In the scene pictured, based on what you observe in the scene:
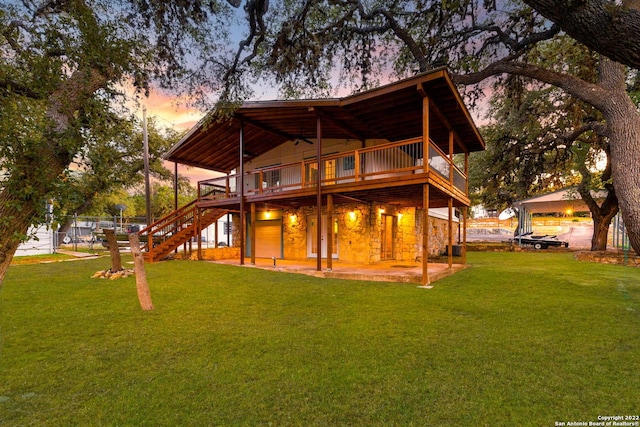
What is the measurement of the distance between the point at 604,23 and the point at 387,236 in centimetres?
1135

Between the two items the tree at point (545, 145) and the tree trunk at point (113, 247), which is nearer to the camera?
the tree trunk at point (113, 247)

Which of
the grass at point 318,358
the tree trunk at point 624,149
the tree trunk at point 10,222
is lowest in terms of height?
the grass at point 318,358

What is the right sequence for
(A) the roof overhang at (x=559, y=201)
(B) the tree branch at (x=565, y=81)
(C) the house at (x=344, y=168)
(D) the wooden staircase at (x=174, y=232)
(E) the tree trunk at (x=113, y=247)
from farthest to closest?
1. (A) the roof overhang at (x=559, y=201)
2. (D) the wooden staircase at (x=174, y=232)
3. (C) the house at (x=344, y=168)
4. (E) the tree trunk at (x=113, y=247)
5. (B) the tree branch at (x=565, y=81)

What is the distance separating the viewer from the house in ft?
29.8

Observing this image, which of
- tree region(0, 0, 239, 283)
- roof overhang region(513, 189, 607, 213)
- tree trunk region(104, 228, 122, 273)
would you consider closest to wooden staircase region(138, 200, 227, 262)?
tree trunk region(104, 228, 122, 273)

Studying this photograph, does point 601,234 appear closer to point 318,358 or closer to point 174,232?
point 318,358

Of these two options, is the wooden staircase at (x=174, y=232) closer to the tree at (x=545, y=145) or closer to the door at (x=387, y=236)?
the door at (x=387, y=236)

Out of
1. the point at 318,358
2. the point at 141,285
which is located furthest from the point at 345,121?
the point at 318,358

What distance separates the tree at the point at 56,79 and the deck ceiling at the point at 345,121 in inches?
103

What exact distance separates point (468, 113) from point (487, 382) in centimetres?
882

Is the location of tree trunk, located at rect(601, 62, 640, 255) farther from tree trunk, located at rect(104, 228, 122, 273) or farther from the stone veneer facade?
tree trunk, located at rect(104, 228, 122, 273)

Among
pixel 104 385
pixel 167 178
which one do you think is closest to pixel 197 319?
pixel 104 385

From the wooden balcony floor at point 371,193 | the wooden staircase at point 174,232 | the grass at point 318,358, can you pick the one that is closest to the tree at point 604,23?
the grass at point 318,358

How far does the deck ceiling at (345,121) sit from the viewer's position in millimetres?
8562
